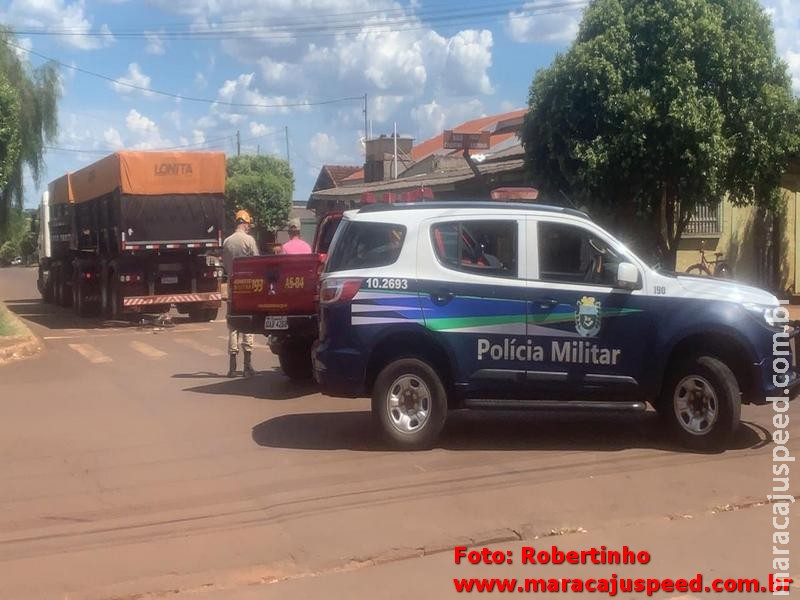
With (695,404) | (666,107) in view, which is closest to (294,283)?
(695,404)

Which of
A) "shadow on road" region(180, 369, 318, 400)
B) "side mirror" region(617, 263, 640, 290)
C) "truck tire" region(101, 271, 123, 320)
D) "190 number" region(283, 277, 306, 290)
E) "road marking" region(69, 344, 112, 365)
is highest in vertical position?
"side mirror" region(617, 263, 640, 290)

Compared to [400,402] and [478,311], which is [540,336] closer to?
[478,311]

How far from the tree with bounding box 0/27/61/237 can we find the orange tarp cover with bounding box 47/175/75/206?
5.36ft

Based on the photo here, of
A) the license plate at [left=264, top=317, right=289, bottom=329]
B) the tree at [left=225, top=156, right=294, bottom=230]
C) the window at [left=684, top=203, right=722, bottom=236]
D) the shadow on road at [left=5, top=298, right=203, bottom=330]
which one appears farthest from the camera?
the tree at [left=225, top=156, right=294, bottom=230]

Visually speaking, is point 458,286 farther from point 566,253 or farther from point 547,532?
point 547,532

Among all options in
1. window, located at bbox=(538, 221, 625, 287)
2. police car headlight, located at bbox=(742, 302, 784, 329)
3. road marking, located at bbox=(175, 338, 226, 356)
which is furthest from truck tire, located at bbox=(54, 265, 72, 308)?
police car headlight, located at bbox=(742, 302, 784, 329)

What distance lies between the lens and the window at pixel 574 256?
8.42 metres

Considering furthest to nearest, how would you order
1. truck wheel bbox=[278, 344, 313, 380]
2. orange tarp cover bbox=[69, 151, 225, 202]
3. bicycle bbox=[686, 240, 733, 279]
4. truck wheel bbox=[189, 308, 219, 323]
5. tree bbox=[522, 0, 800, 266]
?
A: truck wheel bbox=[189, 308, 219, 323] < bicycle bbox=[686, 240, 733, 279] < orange tarp cover bbox=[69, 151, 225, 202] < tree bbox=[522, 0, 800, 266] < truck wheel bbox=[278, 344, 313, 380]

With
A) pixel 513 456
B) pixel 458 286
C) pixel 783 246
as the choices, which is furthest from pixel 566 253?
pixel 783 246

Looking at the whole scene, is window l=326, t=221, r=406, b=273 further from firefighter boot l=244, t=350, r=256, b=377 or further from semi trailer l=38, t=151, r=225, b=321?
semi trailer l=38, t=151, r=225, b=321

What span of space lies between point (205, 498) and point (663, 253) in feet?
41.6

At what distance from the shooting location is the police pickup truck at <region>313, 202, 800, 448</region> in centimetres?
831

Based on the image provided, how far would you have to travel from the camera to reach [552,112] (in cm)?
1691

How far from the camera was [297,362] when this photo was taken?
39.2 feet
